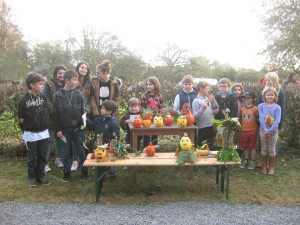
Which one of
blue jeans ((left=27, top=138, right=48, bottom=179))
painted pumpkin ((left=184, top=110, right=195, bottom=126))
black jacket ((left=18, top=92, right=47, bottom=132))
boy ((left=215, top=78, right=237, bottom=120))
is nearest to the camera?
black jacket ((left=18, top=92, right=47, bottom=132))

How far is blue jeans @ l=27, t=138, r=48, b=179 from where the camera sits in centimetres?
430

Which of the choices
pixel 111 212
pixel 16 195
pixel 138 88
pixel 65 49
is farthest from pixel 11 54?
pixel 111 212

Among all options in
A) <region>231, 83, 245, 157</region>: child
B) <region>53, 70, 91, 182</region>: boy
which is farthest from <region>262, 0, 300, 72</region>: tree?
<region>53, 70, 91, 182</region>: boy

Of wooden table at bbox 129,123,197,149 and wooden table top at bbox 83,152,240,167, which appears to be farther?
wooden table at bbox 129,123,197,149

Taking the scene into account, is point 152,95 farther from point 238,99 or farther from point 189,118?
point 238,99

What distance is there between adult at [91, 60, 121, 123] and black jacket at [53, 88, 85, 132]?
0.60 metres

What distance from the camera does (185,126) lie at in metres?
4.60

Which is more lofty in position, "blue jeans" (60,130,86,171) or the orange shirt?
the orange shirt

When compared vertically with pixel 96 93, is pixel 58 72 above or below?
above

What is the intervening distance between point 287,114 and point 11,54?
2013 centimetres

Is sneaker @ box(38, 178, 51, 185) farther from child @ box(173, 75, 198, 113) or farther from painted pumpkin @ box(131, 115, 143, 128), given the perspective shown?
child @ box(173, 75, 198, 113)

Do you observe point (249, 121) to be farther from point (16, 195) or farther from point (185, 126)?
point (16, 195)

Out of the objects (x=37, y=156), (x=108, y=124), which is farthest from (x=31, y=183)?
(x=108, y=124)

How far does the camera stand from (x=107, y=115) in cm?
457
